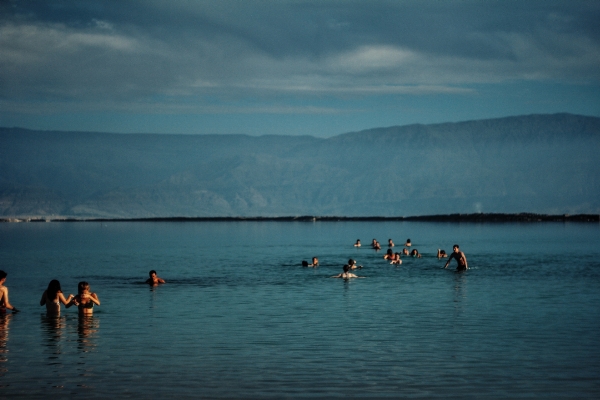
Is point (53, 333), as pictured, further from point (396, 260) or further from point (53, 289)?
point (396, 260)

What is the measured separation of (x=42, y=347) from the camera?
83.1 ft

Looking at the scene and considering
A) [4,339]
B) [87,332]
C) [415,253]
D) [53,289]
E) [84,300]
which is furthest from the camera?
[415,253]

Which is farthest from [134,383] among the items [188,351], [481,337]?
[481,337]

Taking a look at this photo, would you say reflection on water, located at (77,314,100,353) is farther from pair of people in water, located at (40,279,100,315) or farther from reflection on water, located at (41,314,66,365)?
reflection on water, located at (41,314,66,365)

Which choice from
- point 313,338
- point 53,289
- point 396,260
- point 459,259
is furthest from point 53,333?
point 396,260

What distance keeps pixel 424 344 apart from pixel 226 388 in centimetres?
780

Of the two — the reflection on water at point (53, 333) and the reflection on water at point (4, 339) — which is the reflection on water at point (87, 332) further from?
the reflection on water at point (4, 339)

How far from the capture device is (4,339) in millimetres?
26703

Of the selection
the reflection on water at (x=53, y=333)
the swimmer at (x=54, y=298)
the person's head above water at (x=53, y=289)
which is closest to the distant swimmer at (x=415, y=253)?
the reflection on water at (x=53, y=333)

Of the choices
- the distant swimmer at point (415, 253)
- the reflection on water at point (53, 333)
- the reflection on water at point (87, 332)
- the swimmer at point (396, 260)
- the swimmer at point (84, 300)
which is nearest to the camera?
the reflection on water at point (53, 333)

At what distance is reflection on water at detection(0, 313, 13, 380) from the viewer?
22131 millimetres

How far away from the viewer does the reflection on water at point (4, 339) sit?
22131 millimetres

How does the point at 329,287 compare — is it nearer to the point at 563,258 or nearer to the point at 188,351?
the point at 188,351

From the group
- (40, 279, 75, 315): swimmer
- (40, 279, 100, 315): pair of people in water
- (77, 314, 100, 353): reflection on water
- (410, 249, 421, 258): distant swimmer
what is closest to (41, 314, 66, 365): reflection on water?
(40, 279, 75, 315): swimmer
